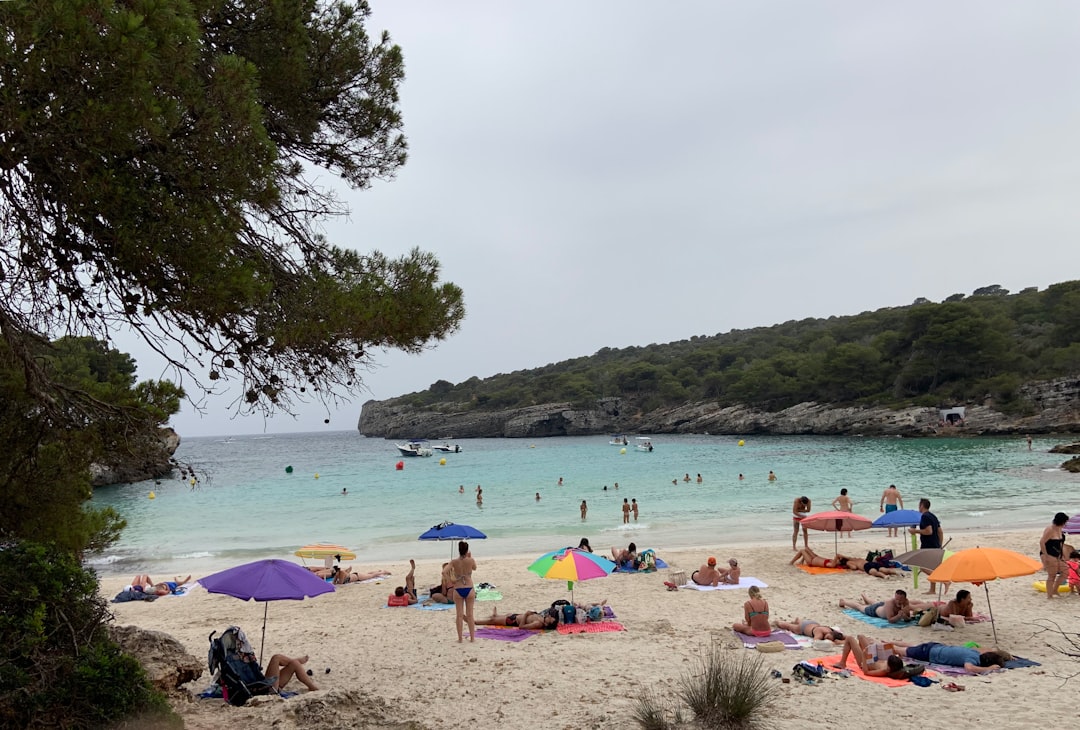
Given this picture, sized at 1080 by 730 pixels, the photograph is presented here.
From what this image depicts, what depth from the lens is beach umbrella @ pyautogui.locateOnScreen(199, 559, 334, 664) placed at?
283 inches

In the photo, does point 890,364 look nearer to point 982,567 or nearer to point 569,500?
point 569,500

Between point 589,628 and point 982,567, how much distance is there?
4.83 m

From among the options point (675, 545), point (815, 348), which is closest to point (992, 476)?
point (675, 545)

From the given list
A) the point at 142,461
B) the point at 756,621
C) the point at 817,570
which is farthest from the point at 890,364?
the point at 142,461

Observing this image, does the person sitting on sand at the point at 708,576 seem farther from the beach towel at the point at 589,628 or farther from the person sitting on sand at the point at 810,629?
the beach towel at the point at 589,628

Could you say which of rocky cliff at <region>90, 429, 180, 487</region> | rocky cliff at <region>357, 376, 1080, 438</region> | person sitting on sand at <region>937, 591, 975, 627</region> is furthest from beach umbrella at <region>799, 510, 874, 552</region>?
rocky cliff at <region>357, 376, 1080, 438</region>

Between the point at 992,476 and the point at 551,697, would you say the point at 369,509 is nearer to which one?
the point at 551,697

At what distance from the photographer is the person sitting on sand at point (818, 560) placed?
42.7 feet

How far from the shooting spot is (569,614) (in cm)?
947

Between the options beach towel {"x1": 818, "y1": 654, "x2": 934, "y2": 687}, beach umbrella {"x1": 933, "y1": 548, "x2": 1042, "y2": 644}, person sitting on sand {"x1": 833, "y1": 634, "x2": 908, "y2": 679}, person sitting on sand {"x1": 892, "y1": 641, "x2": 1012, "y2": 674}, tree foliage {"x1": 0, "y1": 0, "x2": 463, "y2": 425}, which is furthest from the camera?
beach umbrella {"x1": 933, "y1": 548, "x2": 1042, "y2": 644}

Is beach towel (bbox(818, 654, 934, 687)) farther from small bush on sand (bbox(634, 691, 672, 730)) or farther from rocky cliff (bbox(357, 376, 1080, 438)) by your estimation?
rocky cliff (bbox(357, 376, 1080, 438))

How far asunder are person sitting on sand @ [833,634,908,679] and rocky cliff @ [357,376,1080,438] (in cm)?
5637

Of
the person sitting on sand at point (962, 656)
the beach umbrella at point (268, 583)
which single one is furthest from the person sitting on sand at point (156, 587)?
the person sitting on sand at point (962, 656)

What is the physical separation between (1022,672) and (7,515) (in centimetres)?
961
